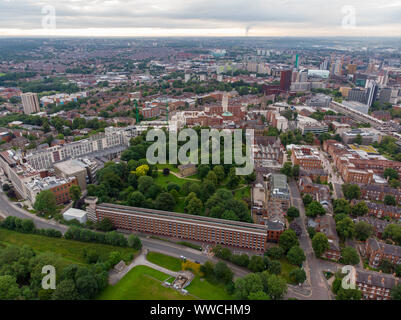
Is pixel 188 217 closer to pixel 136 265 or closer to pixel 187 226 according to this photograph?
pixel 187 226

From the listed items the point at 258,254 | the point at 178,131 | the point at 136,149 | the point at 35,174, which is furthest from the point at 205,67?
the point at 258,254

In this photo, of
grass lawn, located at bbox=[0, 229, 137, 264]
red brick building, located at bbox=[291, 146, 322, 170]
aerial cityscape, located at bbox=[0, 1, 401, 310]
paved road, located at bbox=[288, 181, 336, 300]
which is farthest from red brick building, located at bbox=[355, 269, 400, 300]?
red brick building, located at bbox=[291, 146, 322, 170]

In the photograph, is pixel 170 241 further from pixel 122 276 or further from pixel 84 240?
pixel 84 240

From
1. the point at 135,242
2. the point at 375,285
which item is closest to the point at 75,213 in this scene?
the point at 135,242

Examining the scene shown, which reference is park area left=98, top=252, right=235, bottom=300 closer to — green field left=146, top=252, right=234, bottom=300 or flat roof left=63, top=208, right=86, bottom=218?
green field left=146, top=252, right=234, bottom=300

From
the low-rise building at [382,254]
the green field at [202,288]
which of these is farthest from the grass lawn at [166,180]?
the low-rise building at [382,254]

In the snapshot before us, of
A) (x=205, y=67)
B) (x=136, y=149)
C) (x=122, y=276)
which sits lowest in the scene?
(x=122, y=276)
